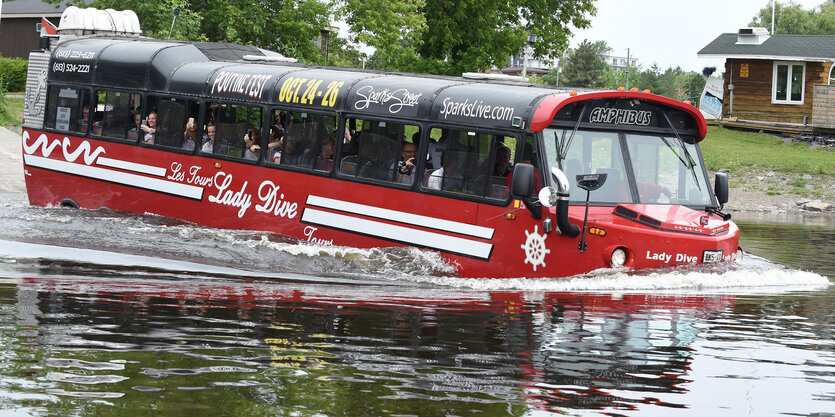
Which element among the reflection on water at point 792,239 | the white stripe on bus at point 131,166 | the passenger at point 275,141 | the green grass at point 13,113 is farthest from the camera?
the green grass at point 13,113

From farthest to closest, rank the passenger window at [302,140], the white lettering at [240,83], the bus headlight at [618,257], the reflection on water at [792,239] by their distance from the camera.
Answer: the reflection on water at [792,239] < the white lettering at [240,83] < the passenger window at [302,140] < the bus headlight at [618,257]

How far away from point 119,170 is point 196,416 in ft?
41.2

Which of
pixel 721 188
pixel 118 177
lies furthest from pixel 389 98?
pixel 118 177

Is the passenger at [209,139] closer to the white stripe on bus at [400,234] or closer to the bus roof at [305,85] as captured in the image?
the bus roof at [305,85]

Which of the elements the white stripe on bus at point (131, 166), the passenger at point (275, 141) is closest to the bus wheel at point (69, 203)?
the white stripe on bus at point (131, 166)

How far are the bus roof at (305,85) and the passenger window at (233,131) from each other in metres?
0.21

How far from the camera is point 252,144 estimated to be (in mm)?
16281

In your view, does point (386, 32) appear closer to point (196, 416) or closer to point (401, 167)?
point (401, 167)

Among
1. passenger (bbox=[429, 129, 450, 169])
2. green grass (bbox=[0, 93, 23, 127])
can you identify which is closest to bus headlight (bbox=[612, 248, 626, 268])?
passenger (bbox=[429, 129, 450, 169])

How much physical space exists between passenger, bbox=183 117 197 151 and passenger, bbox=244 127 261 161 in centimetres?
117

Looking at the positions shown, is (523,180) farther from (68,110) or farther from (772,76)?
(772,76)

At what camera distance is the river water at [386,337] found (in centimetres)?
689

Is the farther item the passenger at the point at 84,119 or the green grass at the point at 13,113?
the green grass at the point at 13,113

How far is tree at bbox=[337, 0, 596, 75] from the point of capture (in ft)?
122
